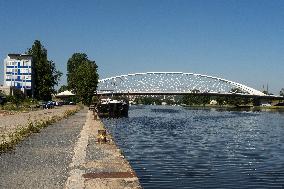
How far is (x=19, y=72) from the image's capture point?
14600 cm

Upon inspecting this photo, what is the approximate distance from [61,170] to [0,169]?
78.4 inches

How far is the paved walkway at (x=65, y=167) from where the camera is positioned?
12.8m

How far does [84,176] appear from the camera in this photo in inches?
547

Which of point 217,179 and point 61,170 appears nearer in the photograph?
point 61,170

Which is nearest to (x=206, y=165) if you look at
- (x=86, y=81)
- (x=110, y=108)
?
(x=110, y=108)

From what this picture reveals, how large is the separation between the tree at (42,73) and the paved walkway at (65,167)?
117323 mm

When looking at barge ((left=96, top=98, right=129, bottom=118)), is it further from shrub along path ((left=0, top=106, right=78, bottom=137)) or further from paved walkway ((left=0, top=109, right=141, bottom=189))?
paved walkway ((left=0, top=109, right=141, bottom=189))

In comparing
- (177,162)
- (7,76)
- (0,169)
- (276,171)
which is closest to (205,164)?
(177,162)

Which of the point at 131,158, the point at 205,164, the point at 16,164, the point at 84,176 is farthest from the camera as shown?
the point at 131,158

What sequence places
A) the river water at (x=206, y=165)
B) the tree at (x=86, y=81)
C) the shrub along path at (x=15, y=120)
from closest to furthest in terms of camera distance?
the river water at (x=206, y=165) < the shrub along path at (x=15, y=120) < the tree at (x=86, y=81)

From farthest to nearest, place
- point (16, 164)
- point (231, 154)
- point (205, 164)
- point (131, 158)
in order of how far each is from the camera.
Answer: point (231, 154), point (131, 158), point (205, 164), point (16, 164)

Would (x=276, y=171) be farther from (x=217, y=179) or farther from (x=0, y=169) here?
(x=0, y=169)

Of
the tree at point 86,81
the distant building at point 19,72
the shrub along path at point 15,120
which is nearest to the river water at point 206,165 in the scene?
the shrub along path at point 15,120

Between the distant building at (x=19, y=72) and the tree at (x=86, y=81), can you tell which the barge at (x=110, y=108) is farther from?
the distant building at (x=19, y=72)
